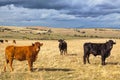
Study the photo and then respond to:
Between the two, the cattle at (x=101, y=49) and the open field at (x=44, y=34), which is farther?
the open field at (x=44, y=34)

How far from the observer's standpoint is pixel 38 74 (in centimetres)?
1550

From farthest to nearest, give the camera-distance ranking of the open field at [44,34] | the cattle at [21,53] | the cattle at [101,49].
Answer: the open field at [44,34] < the cattle at [101,49] < the cattle at [21,53]

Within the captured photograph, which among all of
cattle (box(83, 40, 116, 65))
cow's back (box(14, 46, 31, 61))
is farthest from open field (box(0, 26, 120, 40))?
cow's back (box(14, 46, 31, 61))

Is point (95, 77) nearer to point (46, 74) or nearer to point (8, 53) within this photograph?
point (46, 74)

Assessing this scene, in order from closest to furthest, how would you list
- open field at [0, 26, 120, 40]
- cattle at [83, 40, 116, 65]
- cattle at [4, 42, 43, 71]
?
cattle at [4, 42, 43, 71]
cattle at [83, 40, 116, 65]
open field at [0, 26, 120, 40]

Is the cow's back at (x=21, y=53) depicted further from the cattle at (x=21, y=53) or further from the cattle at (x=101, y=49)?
the cattle at (x=101, y=49)

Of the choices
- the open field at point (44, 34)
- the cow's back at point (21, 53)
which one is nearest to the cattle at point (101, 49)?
the cow's back at point (21, 53)

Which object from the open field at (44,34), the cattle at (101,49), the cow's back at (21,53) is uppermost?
the cow's back at (21,53)

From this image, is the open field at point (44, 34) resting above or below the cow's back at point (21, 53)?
below

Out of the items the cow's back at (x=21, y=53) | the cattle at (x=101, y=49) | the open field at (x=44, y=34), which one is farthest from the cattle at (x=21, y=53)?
the open field at (x=44, y=34)

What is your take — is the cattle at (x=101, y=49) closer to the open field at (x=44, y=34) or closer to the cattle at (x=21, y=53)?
the cattle at (x=21, y=53)

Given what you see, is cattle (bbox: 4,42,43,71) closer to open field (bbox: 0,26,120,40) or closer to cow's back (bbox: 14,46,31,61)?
cow's back (bbox: 14,46,31,61)

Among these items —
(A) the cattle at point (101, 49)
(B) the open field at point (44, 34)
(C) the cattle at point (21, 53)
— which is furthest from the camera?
(B) the open field at point (44, 34)

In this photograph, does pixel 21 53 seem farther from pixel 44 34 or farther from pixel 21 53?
pixel 44 34
